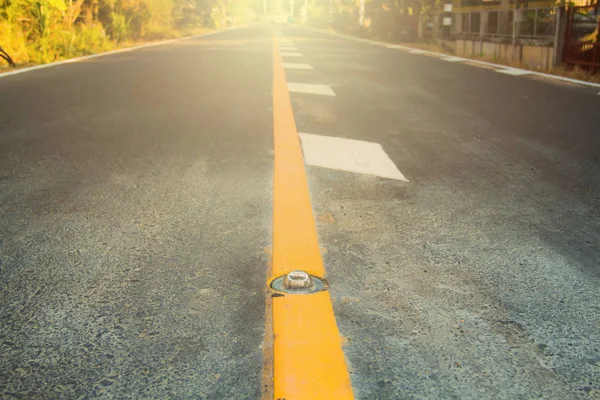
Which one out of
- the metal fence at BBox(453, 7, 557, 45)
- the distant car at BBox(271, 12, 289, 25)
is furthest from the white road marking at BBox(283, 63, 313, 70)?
the distant car at BBox(271, 12, 289, 25)

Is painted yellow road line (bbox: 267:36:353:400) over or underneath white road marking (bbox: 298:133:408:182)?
over

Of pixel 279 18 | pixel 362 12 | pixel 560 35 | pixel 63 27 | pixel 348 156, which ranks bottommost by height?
pixel 348 156

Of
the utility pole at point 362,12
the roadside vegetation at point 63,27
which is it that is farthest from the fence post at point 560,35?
the utility pole at point 362,12

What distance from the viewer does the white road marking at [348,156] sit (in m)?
3.07

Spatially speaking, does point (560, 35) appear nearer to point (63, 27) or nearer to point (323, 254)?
point (323, 254)

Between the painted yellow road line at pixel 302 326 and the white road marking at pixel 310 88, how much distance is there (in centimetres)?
424

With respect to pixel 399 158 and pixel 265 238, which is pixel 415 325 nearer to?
pixel 265 238

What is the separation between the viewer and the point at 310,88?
274 inches

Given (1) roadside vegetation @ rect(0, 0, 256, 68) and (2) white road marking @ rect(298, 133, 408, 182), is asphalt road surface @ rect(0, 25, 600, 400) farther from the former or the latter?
(1) roadside vegetation @ rect(0, 0, 256, 68)

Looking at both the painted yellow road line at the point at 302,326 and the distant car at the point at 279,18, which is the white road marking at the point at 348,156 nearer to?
the painted yellow road line at the point at 302,326

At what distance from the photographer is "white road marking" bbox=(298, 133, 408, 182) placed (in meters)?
3.07

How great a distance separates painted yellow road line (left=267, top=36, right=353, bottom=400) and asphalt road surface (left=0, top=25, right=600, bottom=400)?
0.04m

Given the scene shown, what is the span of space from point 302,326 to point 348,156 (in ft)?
6.81

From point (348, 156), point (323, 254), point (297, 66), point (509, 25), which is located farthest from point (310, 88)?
point (509, 25)
